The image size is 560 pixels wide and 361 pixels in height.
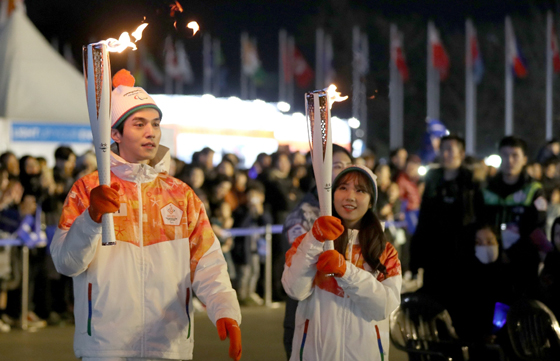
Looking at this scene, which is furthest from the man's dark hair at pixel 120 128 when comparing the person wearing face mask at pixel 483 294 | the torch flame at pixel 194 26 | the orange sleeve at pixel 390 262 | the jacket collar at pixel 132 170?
the person wearing face mask at pixel 483 294

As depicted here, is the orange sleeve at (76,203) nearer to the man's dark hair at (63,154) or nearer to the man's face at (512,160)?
the man's face at (512,160)

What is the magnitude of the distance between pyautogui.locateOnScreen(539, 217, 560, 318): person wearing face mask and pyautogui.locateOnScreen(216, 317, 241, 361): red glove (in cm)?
310

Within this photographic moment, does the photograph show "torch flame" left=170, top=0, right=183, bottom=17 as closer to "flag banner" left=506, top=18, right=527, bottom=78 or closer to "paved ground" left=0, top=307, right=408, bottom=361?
"paved ground" left=0, top=307, right=408, bottom=361

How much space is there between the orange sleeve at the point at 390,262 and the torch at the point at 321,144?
17.5 inches

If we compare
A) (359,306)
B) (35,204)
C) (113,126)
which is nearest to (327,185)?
(359,306)

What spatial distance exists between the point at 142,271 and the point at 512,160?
4.00 metres

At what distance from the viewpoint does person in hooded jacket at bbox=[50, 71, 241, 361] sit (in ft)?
10.7

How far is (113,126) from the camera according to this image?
11.6ft

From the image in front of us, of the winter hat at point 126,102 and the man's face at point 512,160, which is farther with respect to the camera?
the man's face at point 512,160

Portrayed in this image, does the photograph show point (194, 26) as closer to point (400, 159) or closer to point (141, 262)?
point (141, 262)

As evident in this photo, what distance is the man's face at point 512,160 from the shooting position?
6.48m

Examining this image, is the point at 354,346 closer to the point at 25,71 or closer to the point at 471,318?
the point at 471,318

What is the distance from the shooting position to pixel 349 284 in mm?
3477

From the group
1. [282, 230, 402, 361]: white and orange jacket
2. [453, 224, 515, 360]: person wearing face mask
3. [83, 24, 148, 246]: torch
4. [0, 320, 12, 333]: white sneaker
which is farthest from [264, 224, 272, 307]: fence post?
[83, 24, 148, 246]: torch
